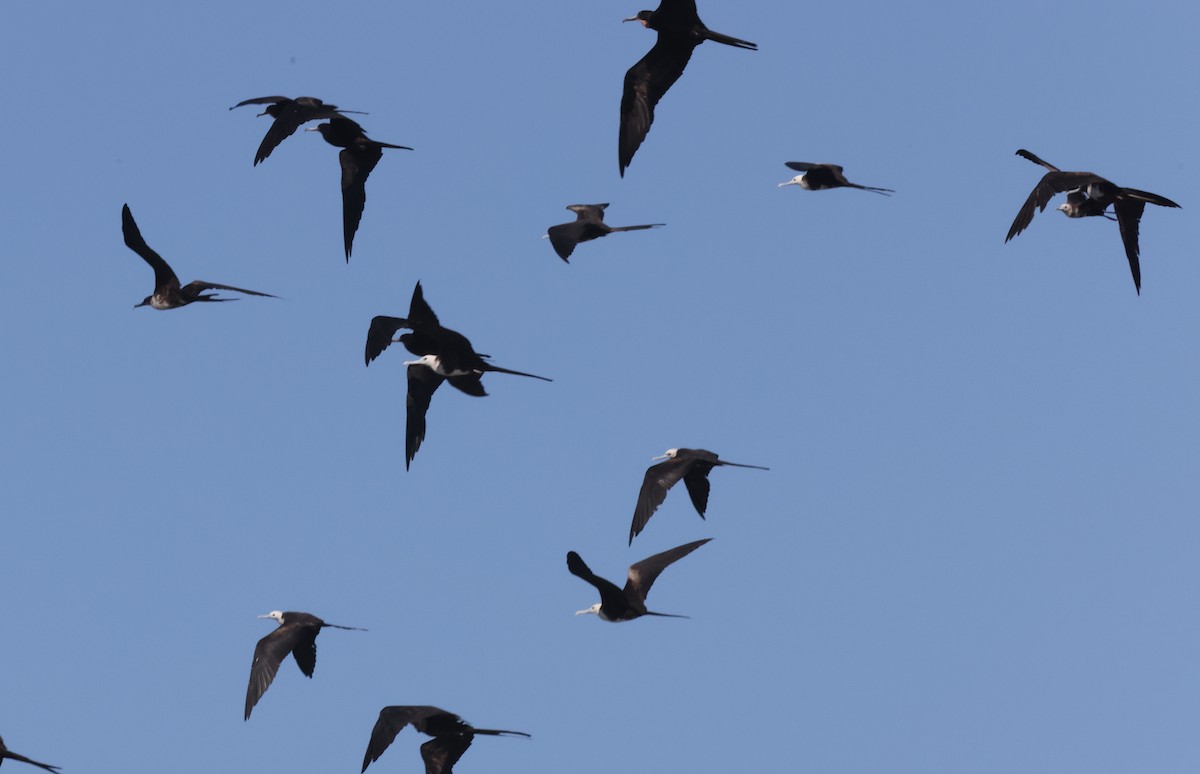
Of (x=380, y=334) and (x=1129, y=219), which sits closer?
(x=1129, y=219)

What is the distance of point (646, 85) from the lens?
869 inches

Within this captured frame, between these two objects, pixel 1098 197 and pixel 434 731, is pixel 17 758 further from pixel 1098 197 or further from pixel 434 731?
pixel 1098 197

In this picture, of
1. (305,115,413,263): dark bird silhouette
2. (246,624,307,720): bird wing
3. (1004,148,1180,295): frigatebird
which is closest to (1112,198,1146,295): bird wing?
(1004,148,1180,295): frigatebird

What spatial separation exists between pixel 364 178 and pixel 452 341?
375 cm

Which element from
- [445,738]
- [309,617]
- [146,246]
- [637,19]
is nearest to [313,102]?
[146,246]

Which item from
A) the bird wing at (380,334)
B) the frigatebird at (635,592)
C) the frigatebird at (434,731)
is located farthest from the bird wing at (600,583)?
the bird wing at (380,334)

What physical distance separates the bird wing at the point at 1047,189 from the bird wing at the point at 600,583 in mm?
6085

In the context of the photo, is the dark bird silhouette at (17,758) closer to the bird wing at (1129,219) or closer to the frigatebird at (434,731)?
the frigatebird at (434,731)

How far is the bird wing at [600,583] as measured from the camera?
843 inches

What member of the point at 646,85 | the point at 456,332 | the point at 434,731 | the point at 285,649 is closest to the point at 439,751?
the point at 434,731

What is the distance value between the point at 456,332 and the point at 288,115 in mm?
4417

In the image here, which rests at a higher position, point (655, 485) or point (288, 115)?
point (288, 115)

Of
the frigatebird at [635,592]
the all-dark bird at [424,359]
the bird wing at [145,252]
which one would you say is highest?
the bird wing at [145,252]

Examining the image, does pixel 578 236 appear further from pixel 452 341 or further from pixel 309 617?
pixel 309 617
